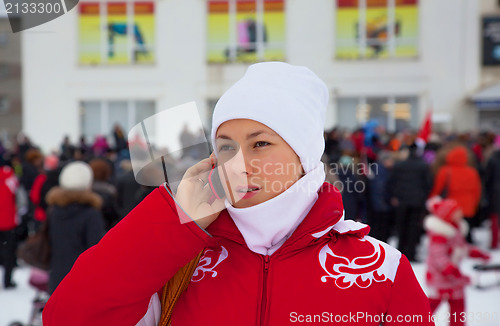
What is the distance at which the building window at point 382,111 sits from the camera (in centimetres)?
2011

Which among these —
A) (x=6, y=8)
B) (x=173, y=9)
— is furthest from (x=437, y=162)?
(x=173, y=9)

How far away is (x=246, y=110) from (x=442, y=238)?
3877 millimetres

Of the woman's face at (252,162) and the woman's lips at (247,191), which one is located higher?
the woman's face at (252,162)

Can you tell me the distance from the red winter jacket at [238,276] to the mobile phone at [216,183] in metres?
0.09

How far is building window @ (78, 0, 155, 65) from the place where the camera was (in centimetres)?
2053

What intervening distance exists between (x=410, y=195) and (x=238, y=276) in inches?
271

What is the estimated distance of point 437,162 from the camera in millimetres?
8305

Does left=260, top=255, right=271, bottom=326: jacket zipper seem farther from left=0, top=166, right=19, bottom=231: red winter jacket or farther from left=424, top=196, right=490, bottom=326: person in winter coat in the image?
left=0, top=166, right=19, bottom=231: red winter jacket

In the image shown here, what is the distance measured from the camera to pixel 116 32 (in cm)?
2095

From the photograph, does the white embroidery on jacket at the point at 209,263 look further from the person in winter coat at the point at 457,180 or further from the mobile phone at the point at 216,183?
the person in winter coat at the point at 457,180

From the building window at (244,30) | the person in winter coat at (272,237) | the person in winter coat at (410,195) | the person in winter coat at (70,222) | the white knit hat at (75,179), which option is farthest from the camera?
the building window at (244,30)

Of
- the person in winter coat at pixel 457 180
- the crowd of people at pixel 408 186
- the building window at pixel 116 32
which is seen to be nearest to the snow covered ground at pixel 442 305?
the crowd of people at pixel 408 186

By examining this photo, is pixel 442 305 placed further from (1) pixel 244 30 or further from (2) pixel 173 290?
(1) pixel 244 30

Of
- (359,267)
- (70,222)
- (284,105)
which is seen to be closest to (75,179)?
(70,222)
